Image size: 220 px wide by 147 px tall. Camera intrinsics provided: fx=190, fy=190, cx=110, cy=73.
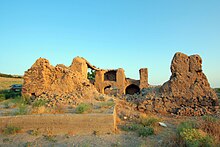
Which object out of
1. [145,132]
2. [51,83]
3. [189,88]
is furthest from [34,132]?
[189,88]

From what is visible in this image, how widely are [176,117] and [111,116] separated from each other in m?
3.91

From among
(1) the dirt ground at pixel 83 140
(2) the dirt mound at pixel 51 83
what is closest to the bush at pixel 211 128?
(1) the dirt ground at pixel 83 140

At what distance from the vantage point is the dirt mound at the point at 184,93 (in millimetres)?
9602

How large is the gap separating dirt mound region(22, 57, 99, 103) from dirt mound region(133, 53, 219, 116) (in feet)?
10.8

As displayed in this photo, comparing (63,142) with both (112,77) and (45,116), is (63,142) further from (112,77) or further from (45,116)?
(112,77)

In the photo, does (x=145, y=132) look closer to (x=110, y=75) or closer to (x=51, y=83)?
(x=51, y=83)

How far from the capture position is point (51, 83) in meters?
10.5

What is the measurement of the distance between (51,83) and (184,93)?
719 centimetres

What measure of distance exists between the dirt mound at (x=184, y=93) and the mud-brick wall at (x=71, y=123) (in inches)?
158

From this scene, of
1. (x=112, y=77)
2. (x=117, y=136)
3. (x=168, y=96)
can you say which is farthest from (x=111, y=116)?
(x=112, y=77)

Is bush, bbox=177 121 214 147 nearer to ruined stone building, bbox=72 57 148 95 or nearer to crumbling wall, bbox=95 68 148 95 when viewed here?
ruined stone building, bbox=72 57 148 95

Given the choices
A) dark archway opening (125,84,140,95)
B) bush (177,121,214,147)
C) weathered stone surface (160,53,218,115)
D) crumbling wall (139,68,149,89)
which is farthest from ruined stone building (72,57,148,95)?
bush (177,121,214,147)

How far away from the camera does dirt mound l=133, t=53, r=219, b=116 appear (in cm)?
960

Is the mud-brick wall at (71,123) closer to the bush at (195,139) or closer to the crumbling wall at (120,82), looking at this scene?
the bush at (195,139)
